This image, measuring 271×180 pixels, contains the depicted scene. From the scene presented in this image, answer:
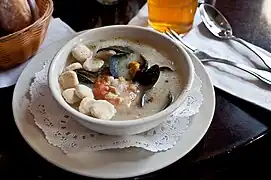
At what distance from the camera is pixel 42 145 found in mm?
601

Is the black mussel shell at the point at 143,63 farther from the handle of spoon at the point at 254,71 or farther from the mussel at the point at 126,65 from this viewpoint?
the handle of spoon at the point at 254,71

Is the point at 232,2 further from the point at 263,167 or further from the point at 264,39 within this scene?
the point at 263,167

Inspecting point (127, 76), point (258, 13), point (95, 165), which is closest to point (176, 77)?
point (127, 76)

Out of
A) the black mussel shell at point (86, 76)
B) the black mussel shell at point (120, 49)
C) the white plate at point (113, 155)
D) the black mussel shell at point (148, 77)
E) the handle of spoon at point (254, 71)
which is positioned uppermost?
the black mussel shell at point (148, 77)

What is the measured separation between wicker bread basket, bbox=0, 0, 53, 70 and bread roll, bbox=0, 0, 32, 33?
0.08ft

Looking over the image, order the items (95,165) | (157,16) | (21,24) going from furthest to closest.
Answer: (157,16)
(21,24)
(95,165)

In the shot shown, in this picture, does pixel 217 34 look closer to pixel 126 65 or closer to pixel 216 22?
pixel 216 22

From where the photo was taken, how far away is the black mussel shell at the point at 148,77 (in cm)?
65

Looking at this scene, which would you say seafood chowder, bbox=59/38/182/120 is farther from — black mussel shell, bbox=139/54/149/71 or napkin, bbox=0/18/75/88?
napkin, bbox=0/18/75/88

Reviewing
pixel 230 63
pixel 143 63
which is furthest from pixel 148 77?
A: pixel 230 63

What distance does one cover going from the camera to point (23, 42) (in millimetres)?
729

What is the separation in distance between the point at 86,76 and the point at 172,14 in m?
0.25

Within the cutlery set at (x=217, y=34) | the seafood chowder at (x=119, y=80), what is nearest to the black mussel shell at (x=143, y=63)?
the seafood chowder at (x=119, y=80)

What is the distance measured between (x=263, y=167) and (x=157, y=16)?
1.05 ft
